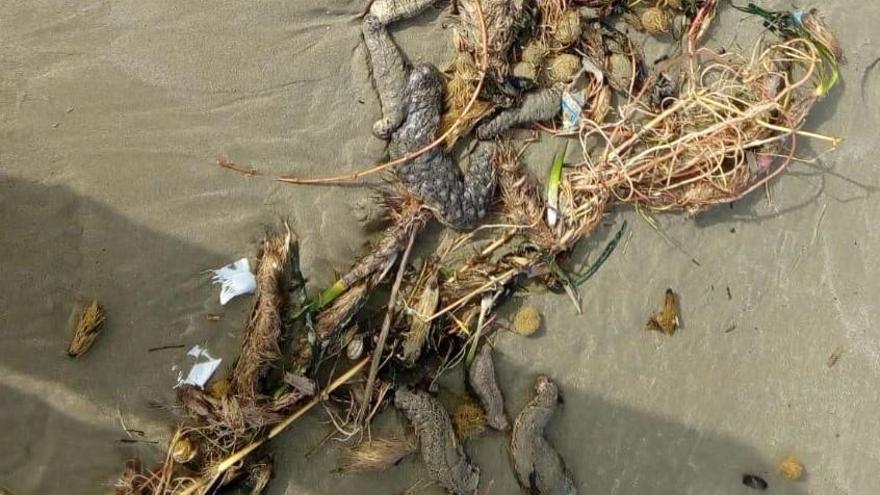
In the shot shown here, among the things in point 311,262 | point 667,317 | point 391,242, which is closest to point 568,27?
point 391,242

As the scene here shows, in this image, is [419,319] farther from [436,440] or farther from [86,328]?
[86,328]

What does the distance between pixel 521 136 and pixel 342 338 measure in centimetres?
141

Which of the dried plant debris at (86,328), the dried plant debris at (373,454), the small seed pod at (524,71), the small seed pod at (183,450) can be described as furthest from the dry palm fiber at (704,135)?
the dried plant debris at (86,328)

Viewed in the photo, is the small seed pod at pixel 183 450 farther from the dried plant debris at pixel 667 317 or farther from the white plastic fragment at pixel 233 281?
the dried plant debris at pixel 667 317

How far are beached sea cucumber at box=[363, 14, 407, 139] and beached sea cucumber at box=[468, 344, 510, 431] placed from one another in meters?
1.28

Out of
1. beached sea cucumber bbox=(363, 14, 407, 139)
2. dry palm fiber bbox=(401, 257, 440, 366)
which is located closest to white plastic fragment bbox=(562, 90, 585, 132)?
beached sea cucumber bbox=(363, 14, 407, 139)

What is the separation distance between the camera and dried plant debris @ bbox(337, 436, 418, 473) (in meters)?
3.54

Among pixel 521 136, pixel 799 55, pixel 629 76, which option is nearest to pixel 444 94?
pixel 521 136

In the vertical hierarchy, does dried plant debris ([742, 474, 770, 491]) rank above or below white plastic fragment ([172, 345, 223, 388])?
below

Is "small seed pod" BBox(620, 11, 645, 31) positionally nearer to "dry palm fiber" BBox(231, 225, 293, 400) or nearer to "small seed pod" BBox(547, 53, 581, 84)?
"small seed pod" BBox(547, 53, 581, 84)

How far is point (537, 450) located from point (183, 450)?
70.3 inches

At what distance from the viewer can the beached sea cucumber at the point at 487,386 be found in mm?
3682

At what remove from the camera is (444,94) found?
360cm

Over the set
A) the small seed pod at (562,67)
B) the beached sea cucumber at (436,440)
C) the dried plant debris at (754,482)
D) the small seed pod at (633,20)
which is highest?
the small seed pod at (633,20)
